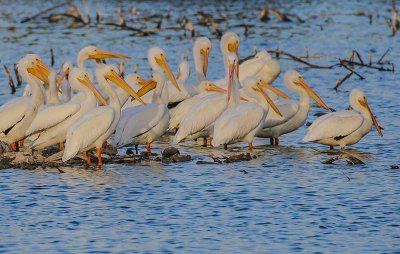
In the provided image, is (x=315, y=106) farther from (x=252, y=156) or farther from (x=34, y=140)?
(x=34, y=140)

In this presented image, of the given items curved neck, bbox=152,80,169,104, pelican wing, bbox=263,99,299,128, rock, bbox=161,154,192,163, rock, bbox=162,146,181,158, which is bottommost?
rock, bbox=161,154,192,163

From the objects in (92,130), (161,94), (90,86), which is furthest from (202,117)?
(92,130)

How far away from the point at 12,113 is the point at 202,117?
2009 mm

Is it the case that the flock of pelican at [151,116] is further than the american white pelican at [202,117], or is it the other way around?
the american white pelican at [202,117]

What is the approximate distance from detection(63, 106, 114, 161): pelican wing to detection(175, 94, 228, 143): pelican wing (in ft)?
3.82

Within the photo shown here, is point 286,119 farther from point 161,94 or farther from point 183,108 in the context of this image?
point 161,94

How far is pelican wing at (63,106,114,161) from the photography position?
10.5 m

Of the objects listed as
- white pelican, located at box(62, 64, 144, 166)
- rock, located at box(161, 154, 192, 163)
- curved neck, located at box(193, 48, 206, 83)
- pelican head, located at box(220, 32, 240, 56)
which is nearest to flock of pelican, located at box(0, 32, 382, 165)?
white pelican, located at box(62, 64, 144, 166)

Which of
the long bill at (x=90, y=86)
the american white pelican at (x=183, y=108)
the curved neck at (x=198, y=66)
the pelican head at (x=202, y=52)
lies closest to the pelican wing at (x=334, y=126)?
the american white pelican at (x=183, y=108)

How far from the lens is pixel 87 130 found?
1054 centimetres

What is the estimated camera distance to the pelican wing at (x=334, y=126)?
37.1ft

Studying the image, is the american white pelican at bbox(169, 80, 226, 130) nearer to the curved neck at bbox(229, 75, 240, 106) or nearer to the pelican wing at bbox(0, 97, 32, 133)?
the curved neck at bbox(229, 75, 240, 106)

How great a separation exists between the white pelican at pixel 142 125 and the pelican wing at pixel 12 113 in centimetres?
102

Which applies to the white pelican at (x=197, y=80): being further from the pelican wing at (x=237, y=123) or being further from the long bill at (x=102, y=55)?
the pelican wing at (x=237, y=123)
